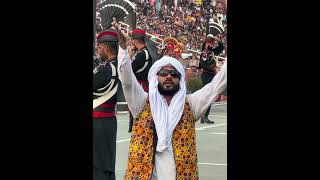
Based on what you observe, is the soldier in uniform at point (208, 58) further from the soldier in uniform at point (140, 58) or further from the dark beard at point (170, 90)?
the soldier in uniform at point (140, 58)

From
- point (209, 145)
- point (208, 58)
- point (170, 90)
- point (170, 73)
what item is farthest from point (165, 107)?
point (208, 58)

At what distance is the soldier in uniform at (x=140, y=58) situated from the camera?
5.04 metres

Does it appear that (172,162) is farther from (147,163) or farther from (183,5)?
(183,5)

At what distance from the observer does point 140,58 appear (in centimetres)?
513

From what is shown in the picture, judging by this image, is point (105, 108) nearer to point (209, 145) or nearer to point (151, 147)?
point (151, 147)

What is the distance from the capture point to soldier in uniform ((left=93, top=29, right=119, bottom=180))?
5.15 meters

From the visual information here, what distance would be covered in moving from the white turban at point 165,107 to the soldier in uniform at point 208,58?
0.67 ft

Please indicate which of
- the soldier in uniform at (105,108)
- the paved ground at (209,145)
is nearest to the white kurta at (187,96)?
the paved ground at (209,145)

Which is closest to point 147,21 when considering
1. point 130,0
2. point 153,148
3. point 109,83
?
point 130,0

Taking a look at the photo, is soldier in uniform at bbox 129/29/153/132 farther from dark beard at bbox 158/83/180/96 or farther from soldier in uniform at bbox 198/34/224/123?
soldier in uniform at bbox 198/34/224/123

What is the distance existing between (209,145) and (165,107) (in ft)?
1.47

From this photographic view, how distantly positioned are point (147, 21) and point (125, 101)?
645 millimetres

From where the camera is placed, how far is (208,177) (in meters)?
5.02

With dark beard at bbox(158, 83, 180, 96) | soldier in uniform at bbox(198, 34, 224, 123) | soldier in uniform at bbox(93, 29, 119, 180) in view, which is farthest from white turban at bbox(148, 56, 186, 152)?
soldier in uniform at bbox(93, 29, 119, 180)
